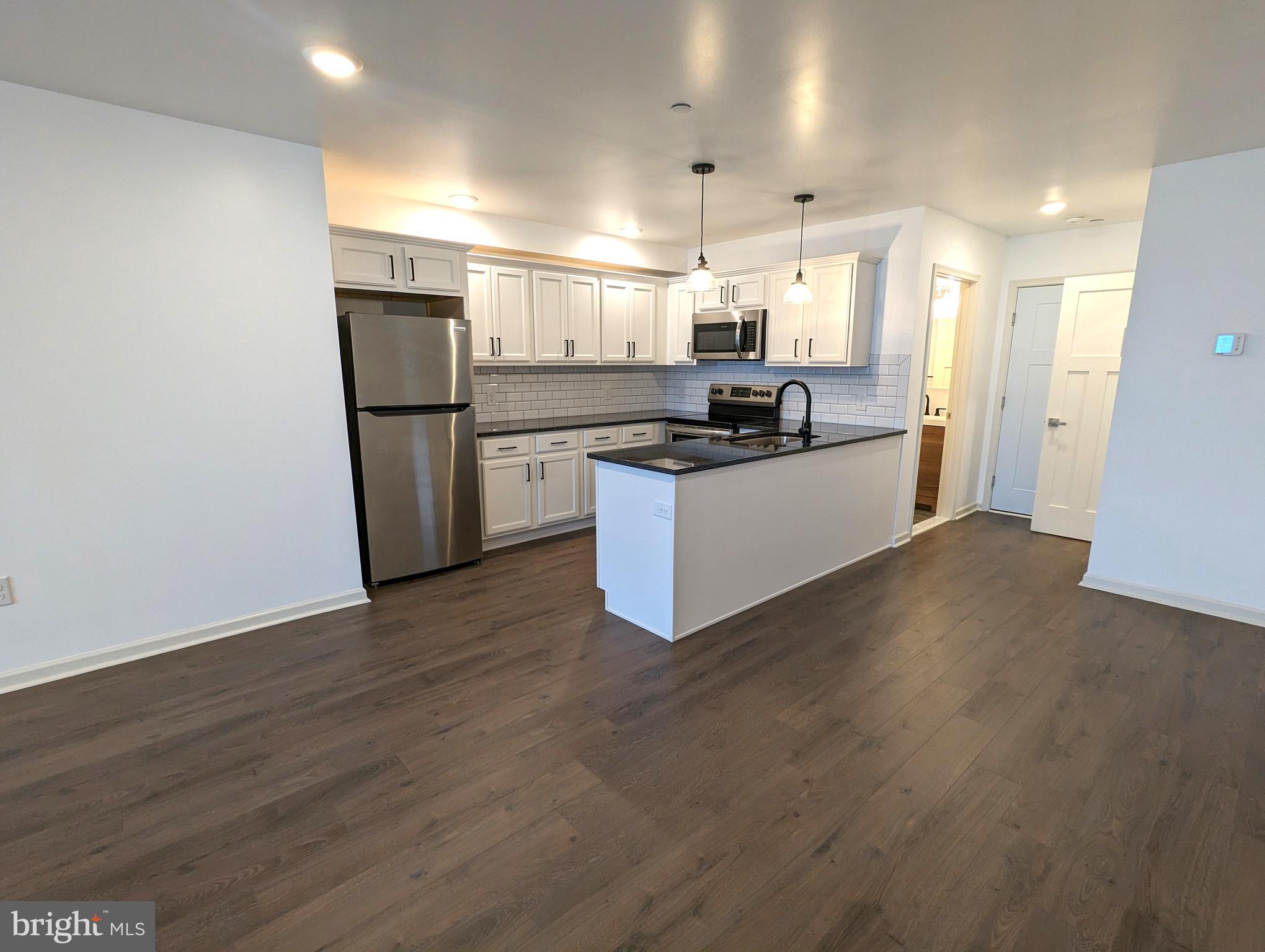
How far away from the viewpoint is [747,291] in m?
4.93

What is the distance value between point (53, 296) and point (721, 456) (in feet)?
10.2

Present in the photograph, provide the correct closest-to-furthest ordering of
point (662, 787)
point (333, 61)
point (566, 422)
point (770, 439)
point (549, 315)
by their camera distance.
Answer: point (662, 787), point (333, 61), point (770, 439), point (549, 315), point (566, 422)

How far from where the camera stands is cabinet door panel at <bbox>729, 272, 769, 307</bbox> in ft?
15.8

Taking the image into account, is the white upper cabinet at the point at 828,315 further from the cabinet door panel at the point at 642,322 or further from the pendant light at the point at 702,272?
the pendant light at the point at 702,272

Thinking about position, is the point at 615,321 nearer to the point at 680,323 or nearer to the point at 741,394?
the point at 680,323

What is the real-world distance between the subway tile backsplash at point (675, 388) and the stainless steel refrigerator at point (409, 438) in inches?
32.7

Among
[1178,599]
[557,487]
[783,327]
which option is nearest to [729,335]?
[783,327]

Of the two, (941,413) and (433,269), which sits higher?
(433,269)

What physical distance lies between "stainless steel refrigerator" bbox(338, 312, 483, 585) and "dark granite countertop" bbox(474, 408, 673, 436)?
1.44 ft

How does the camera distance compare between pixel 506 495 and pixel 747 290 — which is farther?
pixel 747 290

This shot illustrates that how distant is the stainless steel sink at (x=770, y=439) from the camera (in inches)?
144

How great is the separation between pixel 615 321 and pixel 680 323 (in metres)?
0.72

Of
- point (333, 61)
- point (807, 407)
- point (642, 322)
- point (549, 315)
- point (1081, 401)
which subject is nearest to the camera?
point (333, 61)

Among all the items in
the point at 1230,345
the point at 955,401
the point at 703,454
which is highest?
the point at 1230,345
